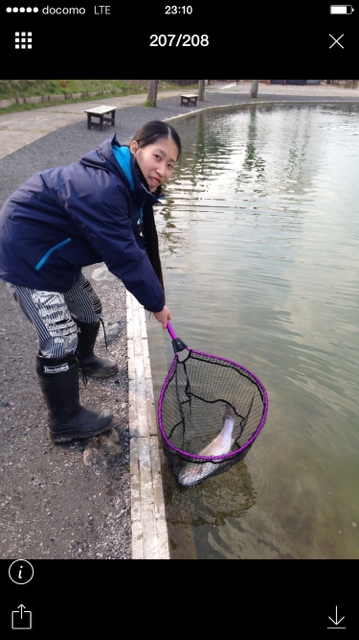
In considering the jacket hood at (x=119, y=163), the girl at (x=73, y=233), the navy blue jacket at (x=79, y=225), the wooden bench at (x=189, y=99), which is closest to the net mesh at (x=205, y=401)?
the girl at (x=73, y=233)

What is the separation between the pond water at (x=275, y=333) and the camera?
3.46 m

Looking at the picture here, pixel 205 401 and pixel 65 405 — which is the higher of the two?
pixel 65 405

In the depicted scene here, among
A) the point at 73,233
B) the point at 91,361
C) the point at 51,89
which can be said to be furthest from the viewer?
the point at 51,89

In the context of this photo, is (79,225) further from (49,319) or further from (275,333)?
(275,333)

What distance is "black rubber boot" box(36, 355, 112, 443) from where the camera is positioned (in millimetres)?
3232

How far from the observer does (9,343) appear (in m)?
4.72

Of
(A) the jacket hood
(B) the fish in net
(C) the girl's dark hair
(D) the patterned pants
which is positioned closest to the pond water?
(B) the fish in net

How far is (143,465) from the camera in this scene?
10.9 feet

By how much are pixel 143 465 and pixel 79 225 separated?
1670 millimetres

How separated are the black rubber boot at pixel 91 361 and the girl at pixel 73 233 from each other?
764 mm

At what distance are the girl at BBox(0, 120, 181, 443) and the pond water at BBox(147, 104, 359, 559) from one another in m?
1.29

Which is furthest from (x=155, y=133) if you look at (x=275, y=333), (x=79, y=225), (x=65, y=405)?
(x=275, y=333)

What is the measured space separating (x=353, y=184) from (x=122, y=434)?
11.1m

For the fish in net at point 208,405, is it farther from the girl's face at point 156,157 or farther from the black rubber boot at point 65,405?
the girl's face at point 156,157
